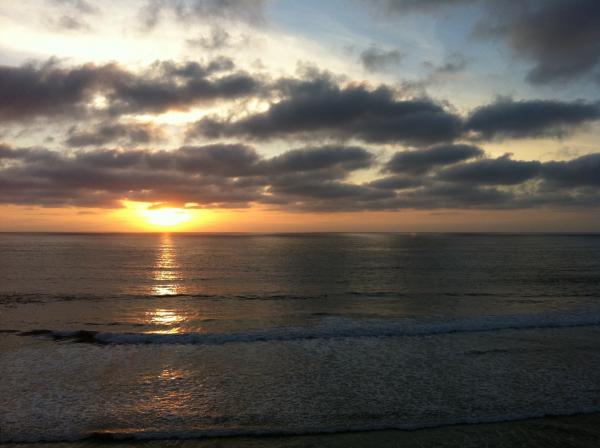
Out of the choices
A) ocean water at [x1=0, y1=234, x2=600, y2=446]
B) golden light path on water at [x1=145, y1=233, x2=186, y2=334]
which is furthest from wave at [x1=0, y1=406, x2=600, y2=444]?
golden light path on water at [x1=145, y1=233, x2=186, y2=334]

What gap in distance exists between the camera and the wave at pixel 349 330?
19906 millimetres

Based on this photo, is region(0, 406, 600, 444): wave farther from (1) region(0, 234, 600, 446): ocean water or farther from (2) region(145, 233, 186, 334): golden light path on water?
(2) region(145, 233, 186, 334): golden light path on water

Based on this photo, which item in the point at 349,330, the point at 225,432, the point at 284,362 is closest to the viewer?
the point at 225,432

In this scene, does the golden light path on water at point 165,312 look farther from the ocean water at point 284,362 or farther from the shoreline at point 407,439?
the shoreline at point 407,439

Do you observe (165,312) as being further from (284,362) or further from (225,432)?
(225,432)

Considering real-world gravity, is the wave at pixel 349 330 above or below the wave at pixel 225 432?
below

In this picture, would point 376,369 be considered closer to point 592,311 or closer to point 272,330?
point 272,330

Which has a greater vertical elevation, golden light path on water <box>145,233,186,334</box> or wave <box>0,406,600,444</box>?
wave <box>0,406,600,444</box>

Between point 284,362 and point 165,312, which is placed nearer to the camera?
point 284,362

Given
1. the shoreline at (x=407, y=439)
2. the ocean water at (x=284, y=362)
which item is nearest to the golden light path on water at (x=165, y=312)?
the ocean water at (x=284, y=362)

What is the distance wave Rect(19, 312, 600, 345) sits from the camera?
65.3 ft

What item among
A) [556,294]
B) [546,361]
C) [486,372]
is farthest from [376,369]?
[556,294]

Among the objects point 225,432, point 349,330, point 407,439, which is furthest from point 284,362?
point 407,439

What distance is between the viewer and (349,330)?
69.7 ft
